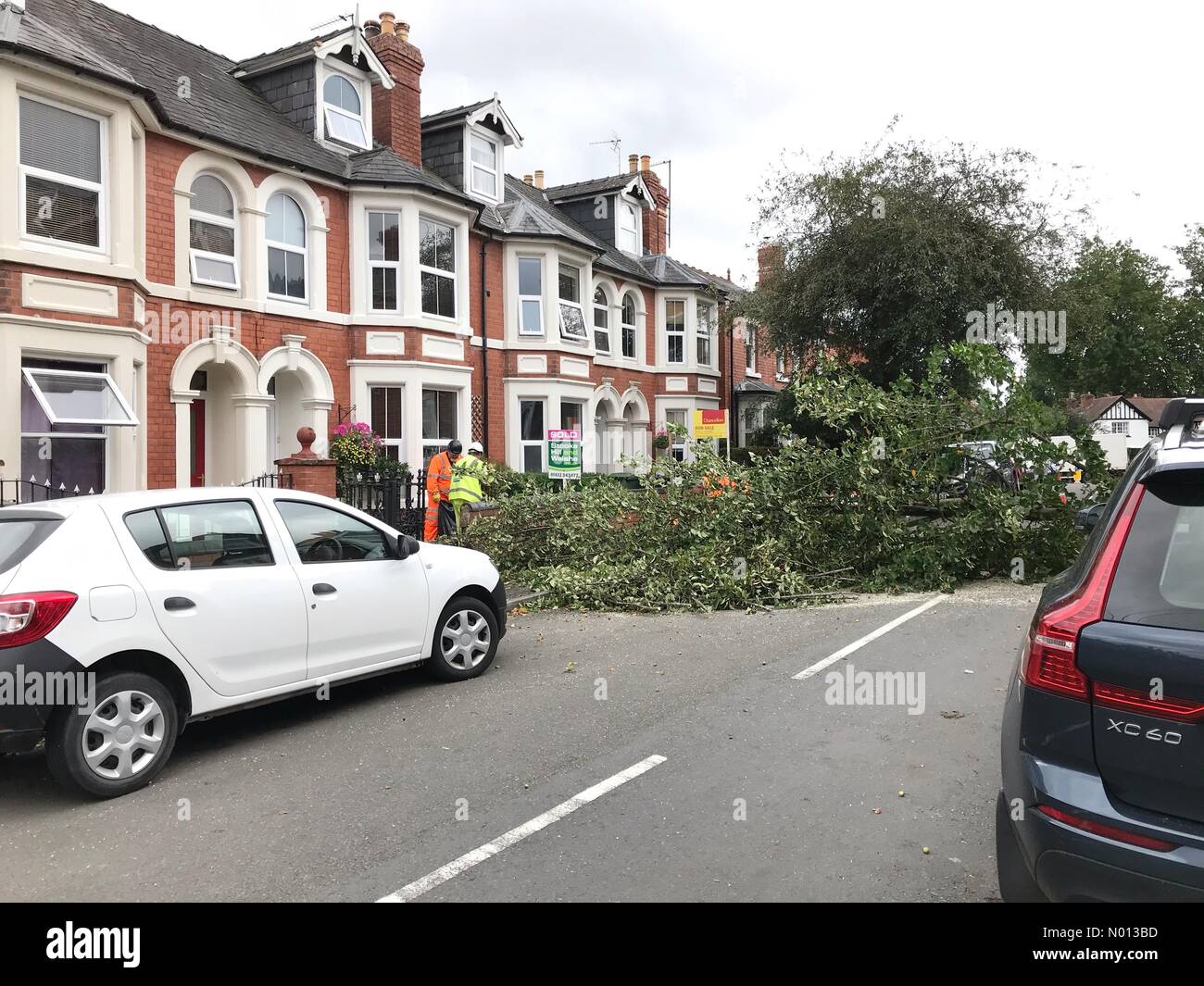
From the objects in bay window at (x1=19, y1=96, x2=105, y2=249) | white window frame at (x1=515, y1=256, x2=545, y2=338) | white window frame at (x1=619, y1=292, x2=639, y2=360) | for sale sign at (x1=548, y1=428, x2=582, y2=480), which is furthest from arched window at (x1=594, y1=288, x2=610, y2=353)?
bay window at (x1=19, y1=96, x2=105, y2=249)

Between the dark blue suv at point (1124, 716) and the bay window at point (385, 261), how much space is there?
16.4 meters

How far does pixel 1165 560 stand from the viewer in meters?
2.65

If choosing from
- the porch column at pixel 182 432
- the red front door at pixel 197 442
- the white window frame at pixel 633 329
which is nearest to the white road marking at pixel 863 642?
the porch column at pixel 182 432

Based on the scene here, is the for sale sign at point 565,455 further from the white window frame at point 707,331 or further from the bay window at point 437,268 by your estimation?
the white window frame at point 707,331

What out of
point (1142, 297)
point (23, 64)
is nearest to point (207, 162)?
point (23, 64)

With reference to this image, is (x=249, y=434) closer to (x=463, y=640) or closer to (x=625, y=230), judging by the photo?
(x=463, y=640)

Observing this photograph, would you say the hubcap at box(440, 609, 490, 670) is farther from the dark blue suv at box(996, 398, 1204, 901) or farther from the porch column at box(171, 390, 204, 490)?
the porch column at box(171, 390, 204, 490)

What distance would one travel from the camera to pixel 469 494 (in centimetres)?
1255

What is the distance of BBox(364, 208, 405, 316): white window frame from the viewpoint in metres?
17.5

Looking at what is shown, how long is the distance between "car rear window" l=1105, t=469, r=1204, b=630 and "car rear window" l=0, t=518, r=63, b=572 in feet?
15.8

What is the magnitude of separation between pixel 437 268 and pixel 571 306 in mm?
4871

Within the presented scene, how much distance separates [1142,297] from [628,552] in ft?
184

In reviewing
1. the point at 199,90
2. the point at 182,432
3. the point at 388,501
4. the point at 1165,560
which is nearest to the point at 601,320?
the point at 199,90

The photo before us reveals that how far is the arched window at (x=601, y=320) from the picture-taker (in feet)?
82.6
